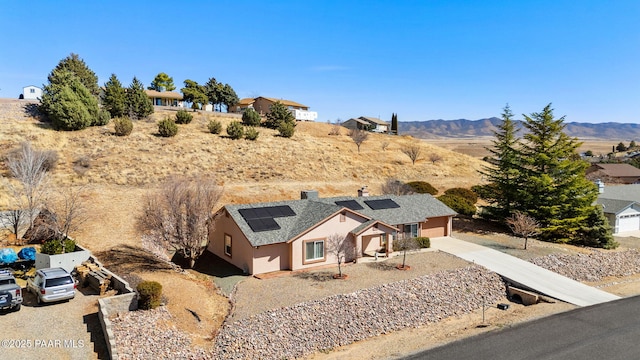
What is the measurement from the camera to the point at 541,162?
3781 cm

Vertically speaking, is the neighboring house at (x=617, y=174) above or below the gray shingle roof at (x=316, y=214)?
above

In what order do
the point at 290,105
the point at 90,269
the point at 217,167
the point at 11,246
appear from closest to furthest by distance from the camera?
the point at 90,269 → the point at 11,246 → the point at 217,167 → the point at 290,105

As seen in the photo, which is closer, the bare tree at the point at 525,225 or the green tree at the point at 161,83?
the bare tree at the point at 525,225

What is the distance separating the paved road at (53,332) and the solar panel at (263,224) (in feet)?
32.3

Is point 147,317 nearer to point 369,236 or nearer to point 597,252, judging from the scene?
point 369,236

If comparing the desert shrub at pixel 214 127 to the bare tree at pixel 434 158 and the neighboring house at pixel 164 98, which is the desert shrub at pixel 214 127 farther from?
the bare tree at pixel 434 158

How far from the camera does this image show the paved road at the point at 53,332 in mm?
15273

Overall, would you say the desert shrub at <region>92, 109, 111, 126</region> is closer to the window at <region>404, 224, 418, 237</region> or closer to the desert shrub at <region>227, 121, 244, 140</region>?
the desert shrub at <region>227, 121, 244, 140</region>

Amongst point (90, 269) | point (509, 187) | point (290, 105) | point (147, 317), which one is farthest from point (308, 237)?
point (290, 105)

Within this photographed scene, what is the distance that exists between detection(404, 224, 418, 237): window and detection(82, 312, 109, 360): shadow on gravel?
Result: 2278 centimetres

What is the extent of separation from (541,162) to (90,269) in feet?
127

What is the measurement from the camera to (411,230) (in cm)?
3278

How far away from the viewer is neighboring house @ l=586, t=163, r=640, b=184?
68750 mm

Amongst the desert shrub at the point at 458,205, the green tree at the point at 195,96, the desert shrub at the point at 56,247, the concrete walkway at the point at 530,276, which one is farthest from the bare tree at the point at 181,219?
the green tree at the point at 195,96
